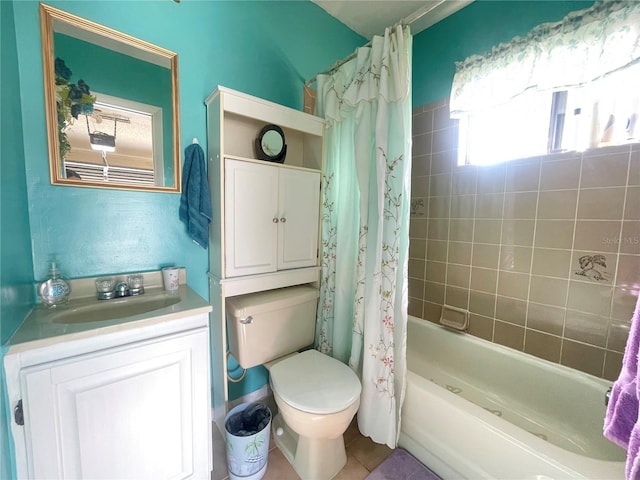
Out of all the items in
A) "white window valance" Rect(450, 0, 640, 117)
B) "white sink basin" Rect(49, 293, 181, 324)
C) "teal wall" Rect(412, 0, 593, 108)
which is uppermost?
"teal wall" Rect(412, 0, 593, 108)

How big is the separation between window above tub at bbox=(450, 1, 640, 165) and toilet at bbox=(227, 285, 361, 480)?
60.7 inches

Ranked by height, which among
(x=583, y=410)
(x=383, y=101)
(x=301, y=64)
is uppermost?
(x=301, y=64)

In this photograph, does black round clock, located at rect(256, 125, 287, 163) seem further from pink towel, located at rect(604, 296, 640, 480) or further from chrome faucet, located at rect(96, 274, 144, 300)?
pink towel, located at rect(604, 296, 640, 480)

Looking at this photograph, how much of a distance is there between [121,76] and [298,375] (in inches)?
64.6

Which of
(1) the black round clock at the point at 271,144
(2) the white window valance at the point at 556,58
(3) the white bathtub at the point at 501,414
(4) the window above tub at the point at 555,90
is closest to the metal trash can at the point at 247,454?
(3) the white bathtub at the point at 501,414

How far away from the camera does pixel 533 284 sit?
1.48 m

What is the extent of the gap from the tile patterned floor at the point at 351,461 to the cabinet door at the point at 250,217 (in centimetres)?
96

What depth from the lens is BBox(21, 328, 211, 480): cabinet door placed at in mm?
743

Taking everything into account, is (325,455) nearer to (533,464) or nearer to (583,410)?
(533,464)

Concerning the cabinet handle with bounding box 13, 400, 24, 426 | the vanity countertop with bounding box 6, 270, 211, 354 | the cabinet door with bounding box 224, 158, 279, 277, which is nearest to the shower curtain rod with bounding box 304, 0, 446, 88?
the cabinet door with bounding box 224, 158, 279, 277

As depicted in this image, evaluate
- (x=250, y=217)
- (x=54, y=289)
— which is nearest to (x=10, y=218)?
(x=54, y=289)

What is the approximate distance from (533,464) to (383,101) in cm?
151

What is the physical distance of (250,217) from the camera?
1301 millimetres

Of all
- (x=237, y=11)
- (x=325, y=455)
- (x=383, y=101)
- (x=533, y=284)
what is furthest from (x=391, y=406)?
(x=237, y=11)
